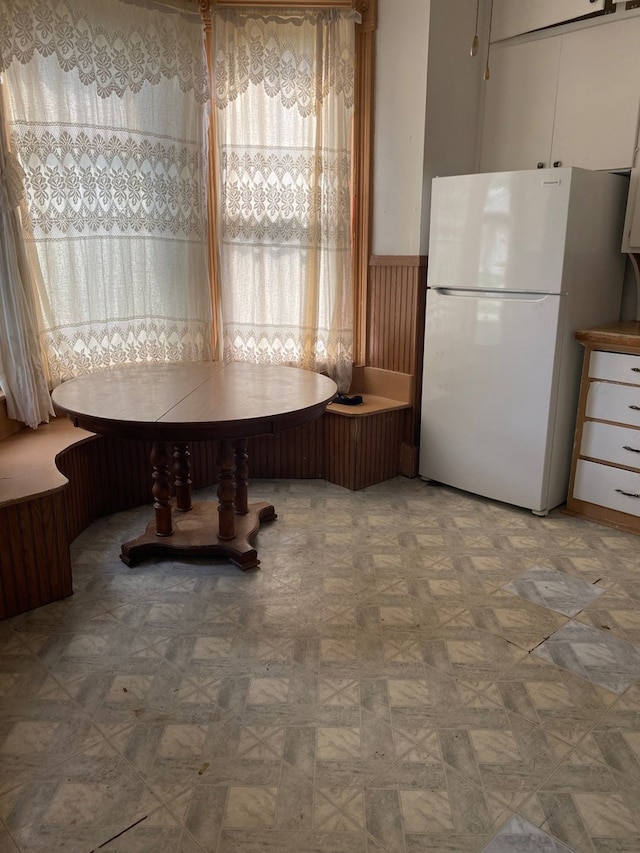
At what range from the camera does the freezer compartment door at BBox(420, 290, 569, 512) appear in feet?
9.20

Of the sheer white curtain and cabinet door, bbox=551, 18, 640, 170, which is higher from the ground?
cabinet door, bbox=551, 18, 640, 170

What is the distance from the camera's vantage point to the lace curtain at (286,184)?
3.07m

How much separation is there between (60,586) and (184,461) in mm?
701

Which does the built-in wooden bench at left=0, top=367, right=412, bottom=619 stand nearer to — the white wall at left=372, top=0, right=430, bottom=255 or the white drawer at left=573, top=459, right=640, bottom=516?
the white wall at left=372, top=0, right=430, bottom=255

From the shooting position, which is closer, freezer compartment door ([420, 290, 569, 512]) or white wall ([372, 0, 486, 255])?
freezer compartment door ([420, 290, 569, 512])

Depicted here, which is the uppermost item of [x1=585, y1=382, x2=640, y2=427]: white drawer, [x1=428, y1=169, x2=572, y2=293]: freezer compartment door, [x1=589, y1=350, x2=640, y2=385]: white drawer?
[x1=428, y1=169, x2=572, y2=293]: freezer compartment door

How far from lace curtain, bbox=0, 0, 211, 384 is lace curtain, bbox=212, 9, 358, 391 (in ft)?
0.49

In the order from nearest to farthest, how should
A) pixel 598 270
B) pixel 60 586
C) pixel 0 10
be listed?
1. pixel 60 586
2. pixel 0 10
3. pixel 598 270

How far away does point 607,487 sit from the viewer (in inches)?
112

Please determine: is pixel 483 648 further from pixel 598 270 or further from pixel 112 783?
pixel 598 270

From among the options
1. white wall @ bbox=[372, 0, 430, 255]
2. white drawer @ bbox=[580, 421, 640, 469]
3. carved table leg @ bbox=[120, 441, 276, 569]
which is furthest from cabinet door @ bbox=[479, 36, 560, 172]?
carved table leg @ bbox=[120, 441, 276, 569]

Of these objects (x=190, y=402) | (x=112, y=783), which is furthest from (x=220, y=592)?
(x=112, y=783)

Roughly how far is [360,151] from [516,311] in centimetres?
122

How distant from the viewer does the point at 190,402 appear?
228 centimetres
